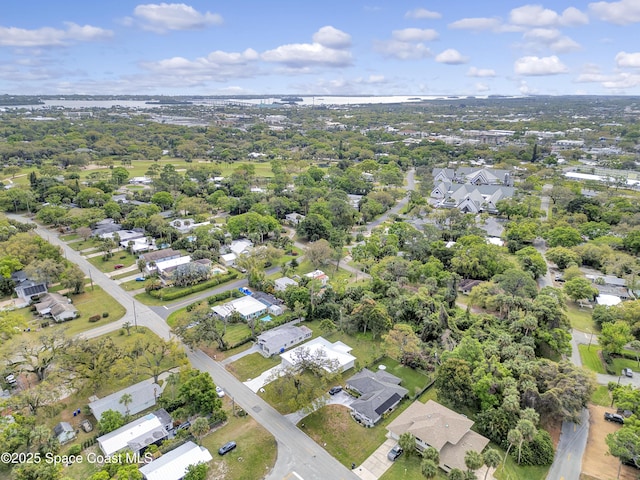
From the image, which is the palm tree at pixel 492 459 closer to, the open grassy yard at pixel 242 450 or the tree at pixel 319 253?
the open grassy yard at pixel 242 450

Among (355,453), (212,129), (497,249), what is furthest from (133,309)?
(212,129)

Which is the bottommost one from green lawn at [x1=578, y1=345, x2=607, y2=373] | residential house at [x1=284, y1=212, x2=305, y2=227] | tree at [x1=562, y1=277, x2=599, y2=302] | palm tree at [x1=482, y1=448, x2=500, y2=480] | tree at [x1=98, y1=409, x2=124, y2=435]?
green lawn at [x1=578, y1=345, x2=607, y2=373]

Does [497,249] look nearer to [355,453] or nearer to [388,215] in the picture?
[388,215]

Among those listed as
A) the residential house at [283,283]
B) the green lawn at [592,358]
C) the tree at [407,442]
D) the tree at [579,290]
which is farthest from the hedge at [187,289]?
the tree at [579,290]

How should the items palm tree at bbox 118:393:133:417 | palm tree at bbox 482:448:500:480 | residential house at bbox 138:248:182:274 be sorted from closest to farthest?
1. palm tree at bbox 482:448:500:480
2. palm tree at bbox 118:393:133:417
3. residential house at bbox 138:248:182:274

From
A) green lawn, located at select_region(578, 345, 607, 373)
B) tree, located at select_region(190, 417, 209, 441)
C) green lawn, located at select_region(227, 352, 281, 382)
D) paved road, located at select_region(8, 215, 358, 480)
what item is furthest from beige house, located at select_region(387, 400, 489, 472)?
green lawn, located at select_region(578, 345, 607, 373)

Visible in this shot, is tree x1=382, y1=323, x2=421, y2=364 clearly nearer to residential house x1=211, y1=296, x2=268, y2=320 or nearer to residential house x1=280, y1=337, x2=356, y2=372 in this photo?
residential house x1=280, y1=337, x2=356, y2=372

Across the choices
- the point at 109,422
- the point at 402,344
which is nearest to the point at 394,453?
the point at 402,344
